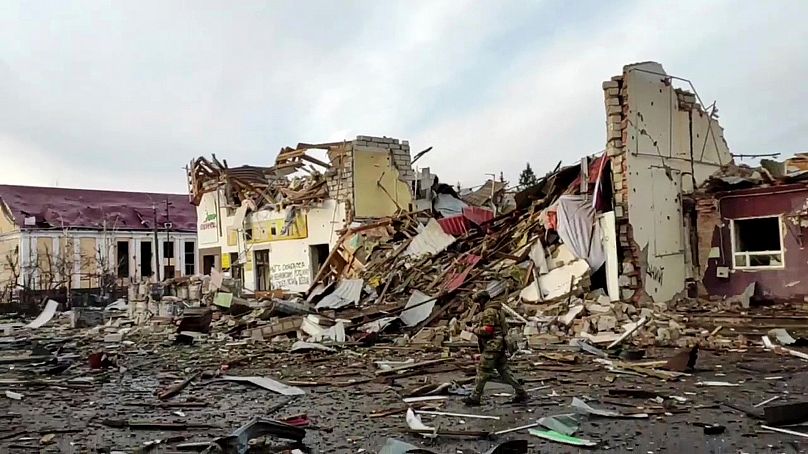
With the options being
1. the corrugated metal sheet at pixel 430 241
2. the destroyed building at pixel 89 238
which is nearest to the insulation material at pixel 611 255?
the corrugated metal sheet at pixel 430 241

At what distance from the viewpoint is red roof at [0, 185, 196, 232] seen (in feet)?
140

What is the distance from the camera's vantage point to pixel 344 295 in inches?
744

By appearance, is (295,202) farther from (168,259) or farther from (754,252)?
(168,259)

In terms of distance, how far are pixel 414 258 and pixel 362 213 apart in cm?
428

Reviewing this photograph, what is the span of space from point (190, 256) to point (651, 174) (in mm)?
37785

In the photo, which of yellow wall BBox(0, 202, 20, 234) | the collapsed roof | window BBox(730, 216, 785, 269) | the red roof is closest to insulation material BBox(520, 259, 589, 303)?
window BBox(730, 216, 785, 269)

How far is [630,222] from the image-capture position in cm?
1634

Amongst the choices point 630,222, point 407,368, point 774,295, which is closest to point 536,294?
point 630,222

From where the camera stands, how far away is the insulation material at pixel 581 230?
16.7 metres

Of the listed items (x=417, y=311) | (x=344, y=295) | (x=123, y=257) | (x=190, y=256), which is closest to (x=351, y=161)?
(x=344, y=295)

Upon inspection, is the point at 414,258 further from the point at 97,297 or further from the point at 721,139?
the point at 97,297

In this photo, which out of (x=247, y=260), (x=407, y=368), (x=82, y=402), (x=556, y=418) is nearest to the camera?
(x=556, y=418)

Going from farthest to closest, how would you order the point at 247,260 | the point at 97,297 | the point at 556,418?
1. the point at 97,297
2. the point at 247,260
3. the point at 556,418

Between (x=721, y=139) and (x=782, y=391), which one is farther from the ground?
(x=721, y=139)
